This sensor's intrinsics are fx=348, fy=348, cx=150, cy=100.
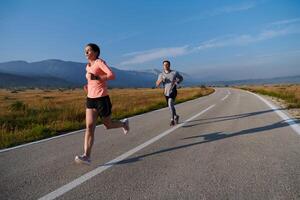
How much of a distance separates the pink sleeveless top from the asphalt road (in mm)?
1123

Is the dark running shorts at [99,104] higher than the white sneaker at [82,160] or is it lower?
higher

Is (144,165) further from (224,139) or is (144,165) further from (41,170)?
(224,139)

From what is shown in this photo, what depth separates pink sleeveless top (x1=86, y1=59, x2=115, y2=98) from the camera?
5371mm

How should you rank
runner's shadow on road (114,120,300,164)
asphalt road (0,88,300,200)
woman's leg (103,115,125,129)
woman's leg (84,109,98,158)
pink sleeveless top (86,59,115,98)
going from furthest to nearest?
woman's leg (103,115,125,129) → runner's shadow on road (114,120,300,164) → woman's leg (84,109,98,158) → pink sleeveless top (86,59,115,98) → asphalt road (0,88,300,200)

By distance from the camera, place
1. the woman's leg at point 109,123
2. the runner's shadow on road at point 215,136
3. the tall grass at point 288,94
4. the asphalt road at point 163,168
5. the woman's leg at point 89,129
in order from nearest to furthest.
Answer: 1. the asphalt road at point 163,168
2. the woman's leg at point 89,129
3. the runner's shadow on road at point 215,136
4. the woman's leg at point 109,123
5. the tall grass at point 288,94

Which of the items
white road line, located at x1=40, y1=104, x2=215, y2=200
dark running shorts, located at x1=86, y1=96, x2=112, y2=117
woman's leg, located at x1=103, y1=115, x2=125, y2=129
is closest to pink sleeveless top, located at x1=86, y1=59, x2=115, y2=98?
dark running shorts, located at x1=86, y1=96, x2=112, y2=117

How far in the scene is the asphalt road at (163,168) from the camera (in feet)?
13.1

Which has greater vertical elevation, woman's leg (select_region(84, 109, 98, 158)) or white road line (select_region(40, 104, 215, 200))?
woman's leg (select_region(84, 109, 98, 158))

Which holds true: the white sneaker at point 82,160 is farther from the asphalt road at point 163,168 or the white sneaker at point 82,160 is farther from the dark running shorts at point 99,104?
the dark running shorts at point 99,104

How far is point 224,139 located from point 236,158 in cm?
186

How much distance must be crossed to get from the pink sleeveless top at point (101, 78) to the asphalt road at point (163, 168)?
112 centimetres

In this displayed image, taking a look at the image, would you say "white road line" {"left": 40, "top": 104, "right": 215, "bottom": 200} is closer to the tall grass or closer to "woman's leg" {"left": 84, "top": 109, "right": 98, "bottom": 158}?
"woman's leg" {"left": 84, "top": 109, "right": 98, "bottom": 158}

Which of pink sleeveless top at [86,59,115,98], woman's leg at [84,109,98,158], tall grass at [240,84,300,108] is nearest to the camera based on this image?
pink sleeveless top at [86,59,115,98]

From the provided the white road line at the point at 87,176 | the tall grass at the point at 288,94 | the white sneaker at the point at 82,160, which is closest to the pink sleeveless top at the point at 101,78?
the white sneaker at the point at 82,160
